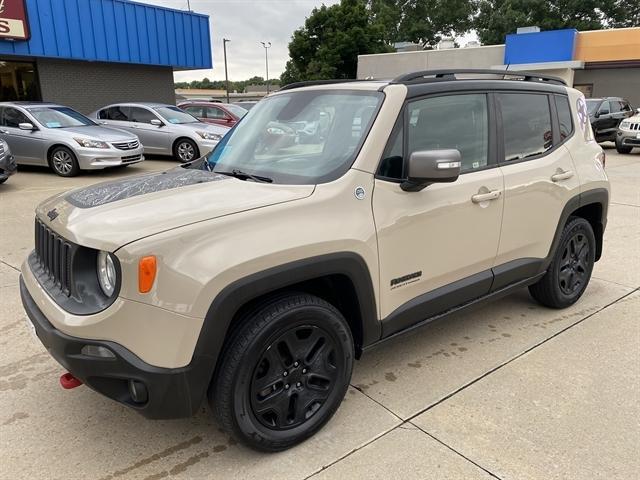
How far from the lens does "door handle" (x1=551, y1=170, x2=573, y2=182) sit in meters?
3.77

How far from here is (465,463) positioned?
8.21ft

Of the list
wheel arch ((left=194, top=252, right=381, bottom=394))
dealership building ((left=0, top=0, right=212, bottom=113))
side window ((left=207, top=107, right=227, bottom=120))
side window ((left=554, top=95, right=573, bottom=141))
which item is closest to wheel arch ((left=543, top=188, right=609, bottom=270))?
side window ((left=554, top=95, right=573, bottom=141))

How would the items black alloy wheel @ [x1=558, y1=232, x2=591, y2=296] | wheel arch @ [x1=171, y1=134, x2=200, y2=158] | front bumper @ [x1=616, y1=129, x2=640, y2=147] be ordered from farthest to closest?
front bumper @ [x1=616, y1=129, x2=640, y2=147] → wheel arch @ [x1=171, y1=134, x2=200, y2=158] → black alloy wheel @ [x1=558, y1=232, x2=591, y2=296]

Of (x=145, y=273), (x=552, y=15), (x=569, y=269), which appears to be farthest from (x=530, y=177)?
(x=552, y=15)

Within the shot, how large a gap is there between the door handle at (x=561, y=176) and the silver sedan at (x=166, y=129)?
977 cm

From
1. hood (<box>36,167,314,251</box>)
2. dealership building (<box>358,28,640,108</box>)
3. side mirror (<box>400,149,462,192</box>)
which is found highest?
dealership building (<box>358,28,640,108</box>)

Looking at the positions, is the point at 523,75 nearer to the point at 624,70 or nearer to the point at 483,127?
the point at 483,127

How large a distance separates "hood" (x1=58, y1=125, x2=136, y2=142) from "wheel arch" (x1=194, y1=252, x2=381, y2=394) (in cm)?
948

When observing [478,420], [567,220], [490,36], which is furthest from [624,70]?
[478,420]

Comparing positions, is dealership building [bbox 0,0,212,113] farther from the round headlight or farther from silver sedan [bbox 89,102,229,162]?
the round headlight

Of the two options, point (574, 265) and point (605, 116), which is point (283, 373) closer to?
point (574, 265)

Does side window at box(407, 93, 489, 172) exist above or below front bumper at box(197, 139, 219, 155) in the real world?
above

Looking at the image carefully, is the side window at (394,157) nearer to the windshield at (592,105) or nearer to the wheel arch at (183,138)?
the wheel arch at (183,138)

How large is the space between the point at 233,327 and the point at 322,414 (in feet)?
2.36
